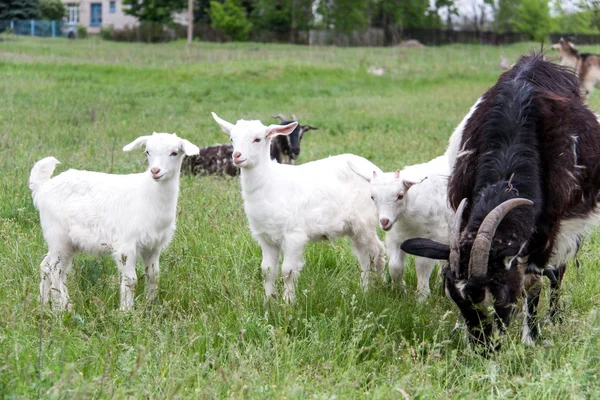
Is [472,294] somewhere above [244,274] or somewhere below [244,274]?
above

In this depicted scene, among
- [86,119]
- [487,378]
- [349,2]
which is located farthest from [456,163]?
[349,2]

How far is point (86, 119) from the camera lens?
15.2 m

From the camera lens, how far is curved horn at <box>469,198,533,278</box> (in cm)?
427

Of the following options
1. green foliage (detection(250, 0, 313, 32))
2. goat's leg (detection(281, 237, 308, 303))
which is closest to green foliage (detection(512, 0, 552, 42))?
green foliage (detection(250, 0, 313, 32))

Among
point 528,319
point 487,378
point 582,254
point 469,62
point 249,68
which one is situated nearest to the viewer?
point 487,378

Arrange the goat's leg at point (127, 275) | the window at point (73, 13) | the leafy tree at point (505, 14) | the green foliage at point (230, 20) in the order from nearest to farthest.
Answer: the goat's leg at point (127, 275), the green foliage at point (230, 20), the leafy tree at point (505, 14), the window at point (73, 13)

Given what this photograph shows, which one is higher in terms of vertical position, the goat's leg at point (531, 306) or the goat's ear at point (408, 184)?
the goat's ear at point (408, 184)

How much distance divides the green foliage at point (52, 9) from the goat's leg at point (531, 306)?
6608 cm

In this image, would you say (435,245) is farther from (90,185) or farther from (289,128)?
(90,185)

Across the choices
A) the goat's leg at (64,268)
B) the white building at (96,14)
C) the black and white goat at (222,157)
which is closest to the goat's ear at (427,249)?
the goat's leg at (64,268)

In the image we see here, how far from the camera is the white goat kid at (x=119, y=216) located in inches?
223

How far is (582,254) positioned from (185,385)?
13.4 ft

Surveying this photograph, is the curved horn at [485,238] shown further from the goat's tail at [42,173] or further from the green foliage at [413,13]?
the green foliage at [413,13]

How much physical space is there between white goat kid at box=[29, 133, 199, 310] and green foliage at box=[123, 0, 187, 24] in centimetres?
5770
